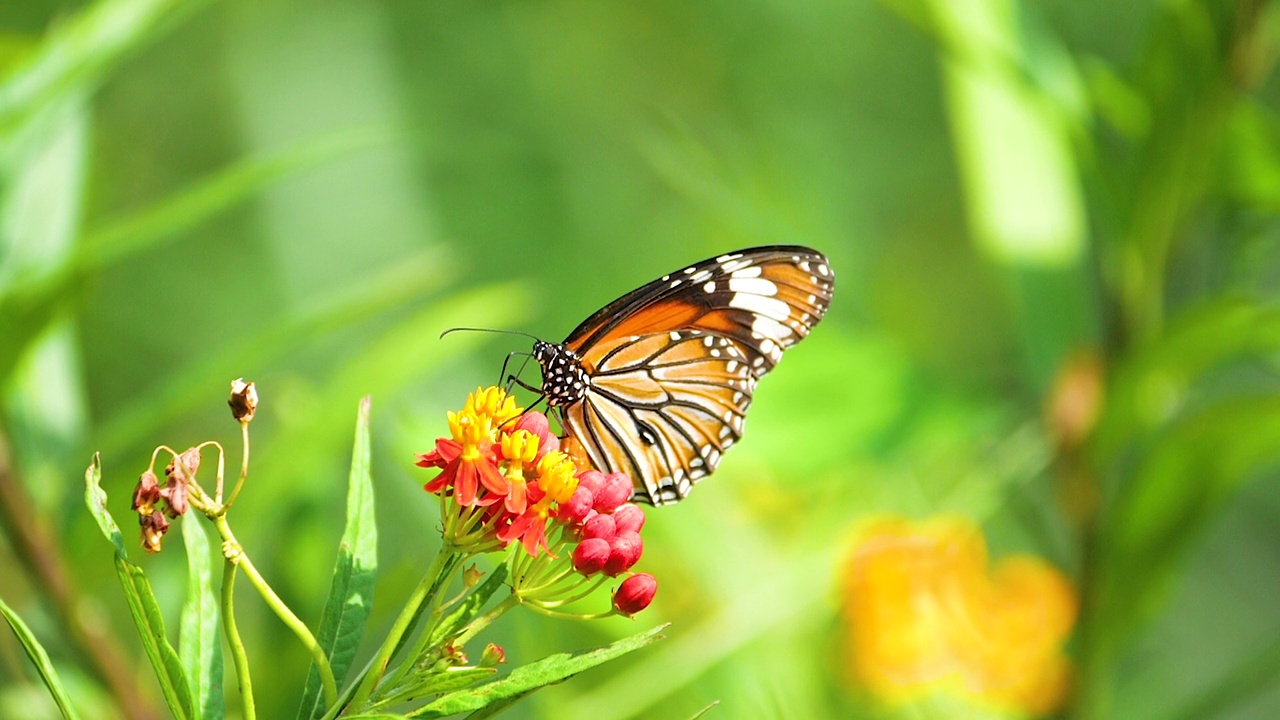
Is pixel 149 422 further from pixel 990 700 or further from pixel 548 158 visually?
pixel 548 158

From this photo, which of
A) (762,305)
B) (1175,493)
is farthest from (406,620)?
(1175,493)

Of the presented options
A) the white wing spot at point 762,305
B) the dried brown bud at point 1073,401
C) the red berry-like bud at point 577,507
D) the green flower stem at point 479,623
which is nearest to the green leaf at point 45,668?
the green flower stem at point 479,623

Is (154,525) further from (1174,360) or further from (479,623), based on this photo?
(1174,360)

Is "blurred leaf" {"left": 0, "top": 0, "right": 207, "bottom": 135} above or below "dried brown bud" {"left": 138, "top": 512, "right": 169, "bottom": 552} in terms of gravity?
above

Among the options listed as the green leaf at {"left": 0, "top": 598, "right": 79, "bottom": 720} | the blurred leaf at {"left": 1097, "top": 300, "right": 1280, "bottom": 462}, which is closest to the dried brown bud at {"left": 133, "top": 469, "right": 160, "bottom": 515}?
the green leaf at {"left": 0, "top": 598, "right": 79, "bottom": 720}

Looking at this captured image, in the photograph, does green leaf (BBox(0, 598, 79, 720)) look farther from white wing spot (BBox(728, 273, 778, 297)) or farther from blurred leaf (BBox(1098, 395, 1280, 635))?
blurred leaf (BBox(1098, 395, 1280, 635))

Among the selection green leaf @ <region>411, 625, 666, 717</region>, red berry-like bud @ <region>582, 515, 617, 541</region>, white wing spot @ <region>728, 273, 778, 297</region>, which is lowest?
green leaf @ <region>411, 625, 666, 717</region>
